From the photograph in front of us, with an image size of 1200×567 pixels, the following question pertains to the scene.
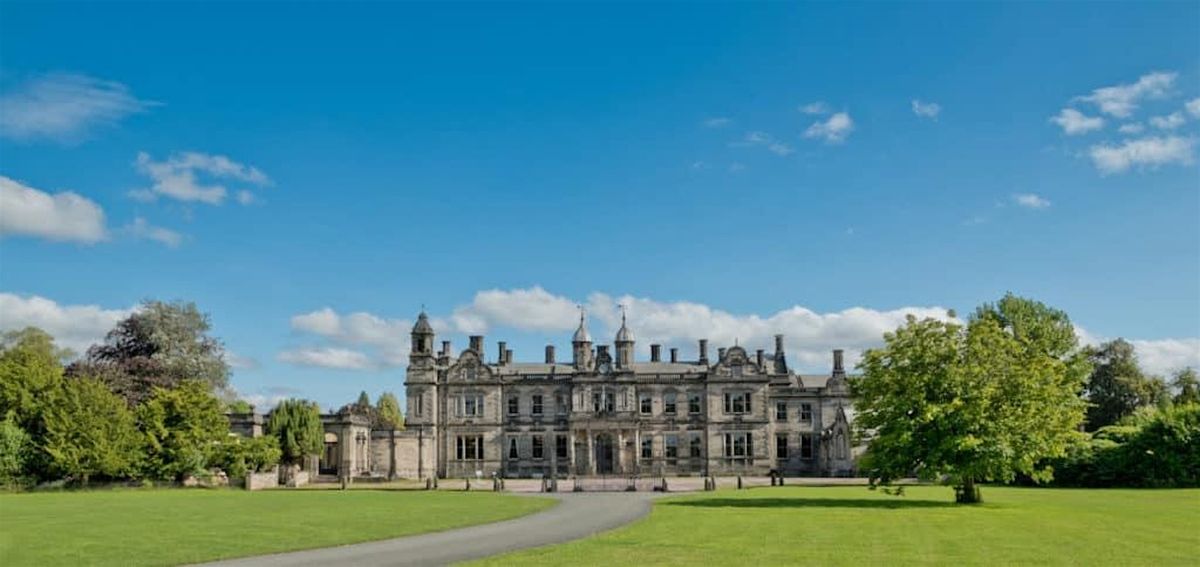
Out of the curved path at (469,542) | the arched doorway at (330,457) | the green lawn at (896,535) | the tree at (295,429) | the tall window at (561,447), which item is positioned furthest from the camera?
the tall window at (561,447)

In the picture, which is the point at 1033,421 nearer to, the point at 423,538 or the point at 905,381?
the point at 905,381

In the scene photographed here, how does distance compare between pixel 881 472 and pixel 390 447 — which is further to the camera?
pixel 390 447

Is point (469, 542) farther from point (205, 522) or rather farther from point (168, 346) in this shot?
point (168, 346)

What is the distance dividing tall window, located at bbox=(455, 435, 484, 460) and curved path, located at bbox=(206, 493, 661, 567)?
37.0 meters

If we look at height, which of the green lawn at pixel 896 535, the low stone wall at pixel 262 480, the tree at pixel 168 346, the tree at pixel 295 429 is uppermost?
the tree at pixel 168 346

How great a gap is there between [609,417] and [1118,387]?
3694 centimetres

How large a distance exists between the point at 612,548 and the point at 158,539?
34.6ft

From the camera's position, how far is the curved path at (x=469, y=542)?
1919cm

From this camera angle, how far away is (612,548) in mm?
20609

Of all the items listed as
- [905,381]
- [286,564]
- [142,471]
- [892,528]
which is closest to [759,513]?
[892,528]

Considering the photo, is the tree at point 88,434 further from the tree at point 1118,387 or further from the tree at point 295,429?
the tree at point 1118,387

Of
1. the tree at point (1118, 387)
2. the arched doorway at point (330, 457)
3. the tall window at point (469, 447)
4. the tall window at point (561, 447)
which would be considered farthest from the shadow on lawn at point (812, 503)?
the tree at point (1118, 387)

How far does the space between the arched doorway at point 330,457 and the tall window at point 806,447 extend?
3157 centimetres

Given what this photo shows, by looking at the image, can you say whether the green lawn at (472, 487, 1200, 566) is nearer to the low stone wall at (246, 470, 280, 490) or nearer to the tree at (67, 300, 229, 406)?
the low stone wall at (246, 470, 280, 490)
